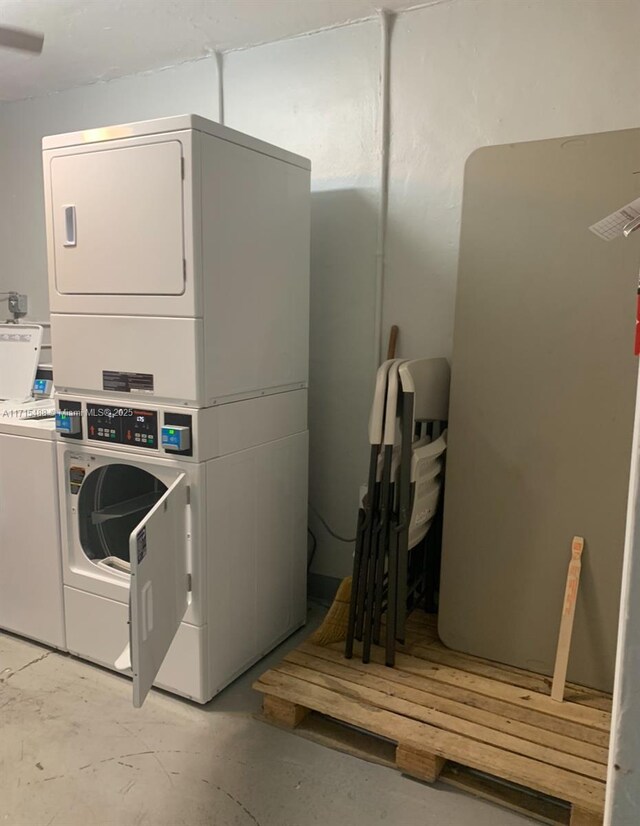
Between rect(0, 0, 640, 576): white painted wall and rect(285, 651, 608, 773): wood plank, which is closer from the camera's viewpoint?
rect(285, 651, 608, 773): wood plank

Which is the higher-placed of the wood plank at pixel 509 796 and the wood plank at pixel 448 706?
the wood plank at pixel 448 706

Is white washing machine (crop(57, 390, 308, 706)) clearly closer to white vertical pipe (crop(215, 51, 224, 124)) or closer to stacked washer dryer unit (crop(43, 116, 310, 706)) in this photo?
stacked washer dryer unit (crop(43, 116, 310, 706))

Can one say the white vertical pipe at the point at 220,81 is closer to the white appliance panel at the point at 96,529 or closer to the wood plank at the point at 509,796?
the white appliance panel at the point at 96,529

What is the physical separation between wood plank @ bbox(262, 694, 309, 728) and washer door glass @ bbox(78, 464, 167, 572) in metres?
0.78

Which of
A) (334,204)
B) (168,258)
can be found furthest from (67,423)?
(334,204)

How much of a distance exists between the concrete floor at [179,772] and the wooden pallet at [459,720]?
9 cm

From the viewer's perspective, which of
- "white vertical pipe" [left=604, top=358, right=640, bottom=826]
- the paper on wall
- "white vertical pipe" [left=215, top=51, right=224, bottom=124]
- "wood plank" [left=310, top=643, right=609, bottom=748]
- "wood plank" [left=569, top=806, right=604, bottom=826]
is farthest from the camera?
"white vertical pipe" [left=215, top=51, right=224, bottom=124]

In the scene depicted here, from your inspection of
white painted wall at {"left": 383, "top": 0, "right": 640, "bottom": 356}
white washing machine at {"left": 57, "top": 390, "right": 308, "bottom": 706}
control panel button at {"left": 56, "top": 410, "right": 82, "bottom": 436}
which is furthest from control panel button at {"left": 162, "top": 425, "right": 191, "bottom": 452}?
white painted wall at {"left": 383, "top": 0, "right": 640, "bottom": 356}

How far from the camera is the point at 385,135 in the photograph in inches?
107

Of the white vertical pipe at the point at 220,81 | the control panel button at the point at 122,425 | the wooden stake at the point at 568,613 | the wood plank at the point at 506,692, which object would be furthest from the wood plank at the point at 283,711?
the white vertical pipe at the point at 220,81

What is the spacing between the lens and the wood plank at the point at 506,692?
210 centimetres

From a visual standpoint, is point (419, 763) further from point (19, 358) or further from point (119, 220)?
point (19, 358)

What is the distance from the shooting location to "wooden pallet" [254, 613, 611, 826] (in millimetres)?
1870

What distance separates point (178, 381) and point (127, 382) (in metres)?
0.24
